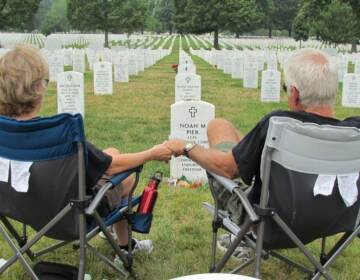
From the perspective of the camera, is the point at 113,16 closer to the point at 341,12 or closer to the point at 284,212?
the point at 341,12

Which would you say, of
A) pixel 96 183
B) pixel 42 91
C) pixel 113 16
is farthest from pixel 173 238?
pixel 113 16

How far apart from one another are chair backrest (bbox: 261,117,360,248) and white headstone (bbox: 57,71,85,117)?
5752 mm

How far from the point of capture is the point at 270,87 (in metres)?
12.1

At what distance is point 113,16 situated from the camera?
48.1 meters

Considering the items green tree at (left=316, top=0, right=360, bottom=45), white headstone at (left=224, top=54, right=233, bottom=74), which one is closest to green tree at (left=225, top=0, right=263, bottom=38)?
green tree at (left=316, top=0, right=360, bottom=45)

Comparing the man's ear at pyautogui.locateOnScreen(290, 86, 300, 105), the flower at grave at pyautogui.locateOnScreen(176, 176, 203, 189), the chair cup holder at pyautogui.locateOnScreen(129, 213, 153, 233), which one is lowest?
the flower at grave at pyautogui.locateOnScreen(176, 176, 203, 189)

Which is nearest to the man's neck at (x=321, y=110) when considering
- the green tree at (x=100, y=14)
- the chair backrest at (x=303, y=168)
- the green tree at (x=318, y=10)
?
the chair backrest at (x=303, y=168)

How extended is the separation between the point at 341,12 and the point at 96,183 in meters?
35.3

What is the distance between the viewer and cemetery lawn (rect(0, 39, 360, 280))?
3938 millimetres

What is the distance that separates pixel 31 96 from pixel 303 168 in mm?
1404

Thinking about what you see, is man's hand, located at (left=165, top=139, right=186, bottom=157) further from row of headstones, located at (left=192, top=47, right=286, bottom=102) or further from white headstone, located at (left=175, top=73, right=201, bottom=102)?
row of headstones, located at (left=192, top=47, right=286, bottom=102)

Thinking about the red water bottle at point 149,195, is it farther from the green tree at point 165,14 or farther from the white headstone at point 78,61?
the green tree at point 165,14

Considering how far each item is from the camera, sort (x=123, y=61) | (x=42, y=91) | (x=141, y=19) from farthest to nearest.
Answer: (x=141, y=19), (x=123, y=61), (x=42, y=91)

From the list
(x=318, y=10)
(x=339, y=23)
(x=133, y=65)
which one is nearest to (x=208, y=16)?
(x=318, y=10)
